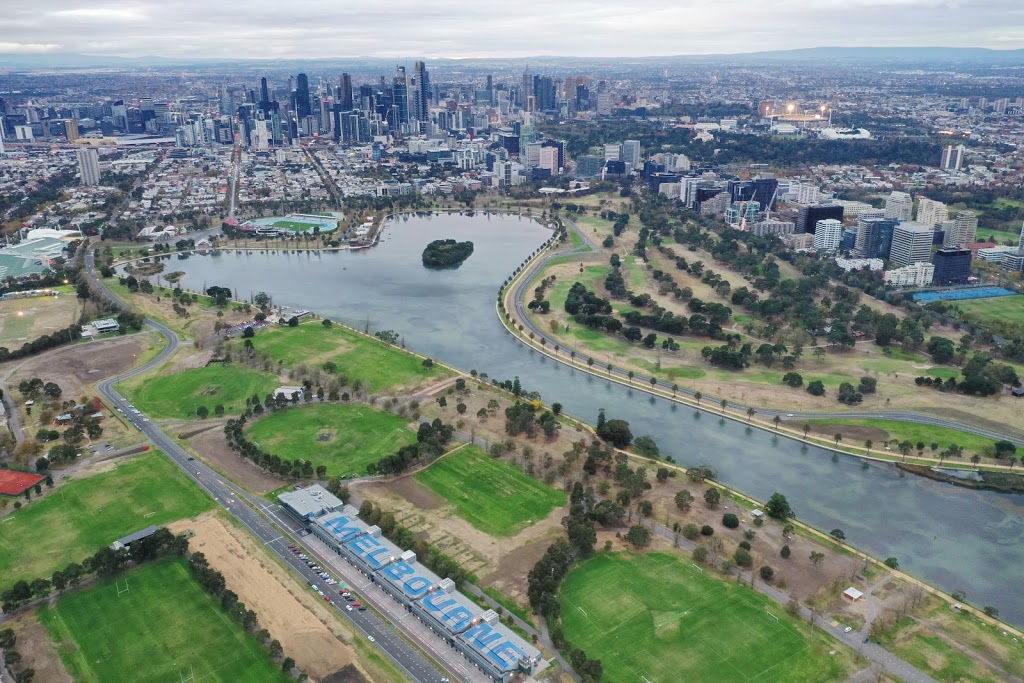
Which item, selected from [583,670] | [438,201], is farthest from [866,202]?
[583,670]

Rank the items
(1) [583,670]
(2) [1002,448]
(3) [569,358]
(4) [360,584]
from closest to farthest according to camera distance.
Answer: (1) [583,670], (4) [360,584], (2) [1002,448], (3) [569,358]

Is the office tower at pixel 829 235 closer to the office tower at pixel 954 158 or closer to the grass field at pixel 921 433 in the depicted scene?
the grass field at pixel 921 433

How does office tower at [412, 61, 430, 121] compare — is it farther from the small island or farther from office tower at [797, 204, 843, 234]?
office tower at [797, 204, 843, 234]

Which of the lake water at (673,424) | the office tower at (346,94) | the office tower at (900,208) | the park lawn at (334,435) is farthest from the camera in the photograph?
the office tower at (346,94)

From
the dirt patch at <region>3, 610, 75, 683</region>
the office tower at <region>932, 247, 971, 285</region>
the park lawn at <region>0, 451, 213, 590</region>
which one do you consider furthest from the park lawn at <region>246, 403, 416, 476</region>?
the office tower at <region>932, 247, 971, 285</region>

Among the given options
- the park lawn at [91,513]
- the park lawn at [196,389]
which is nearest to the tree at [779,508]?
the park lawn at [91,513]

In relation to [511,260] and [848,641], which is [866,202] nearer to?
[511,260]
